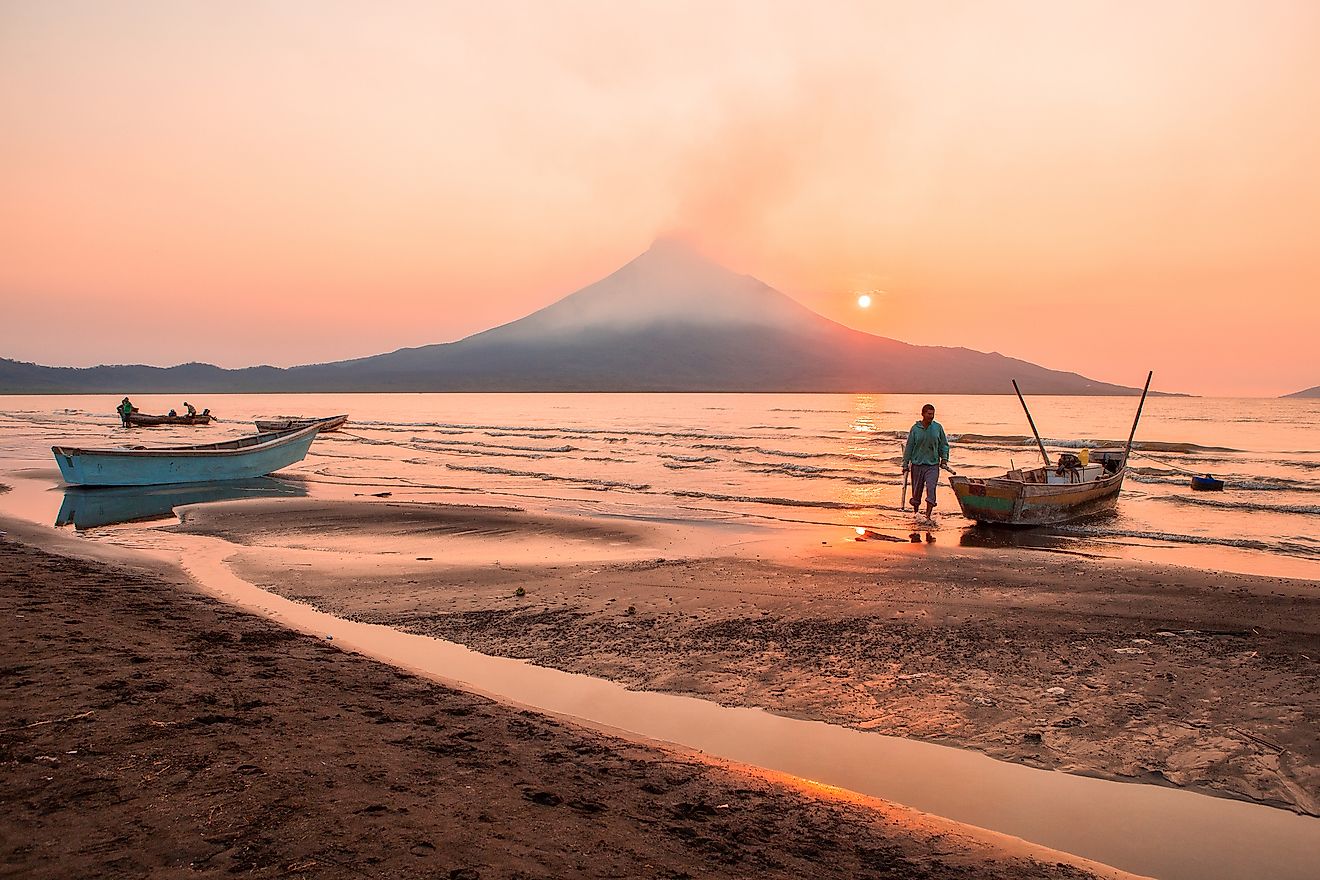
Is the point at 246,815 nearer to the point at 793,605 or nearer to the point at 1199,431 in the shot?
the point at 793,605

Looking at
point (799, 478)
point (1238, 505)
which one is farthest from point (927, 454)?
point (1238, 505)

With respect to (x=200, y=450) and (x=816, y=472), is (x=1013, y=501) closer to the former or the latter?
(x=816, y=472)

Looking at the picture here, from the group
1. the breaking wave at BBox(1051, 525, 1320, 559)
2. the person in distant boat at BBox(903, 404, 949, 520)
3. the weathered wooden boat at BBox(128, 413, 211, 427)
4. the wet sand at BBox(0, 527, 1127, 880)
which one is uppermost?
the person in distant boat at BBox(903, 404, 949, 520)

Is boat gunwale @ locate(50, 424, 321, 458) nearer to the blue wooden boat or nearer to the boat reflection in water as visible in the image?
the blue wooden boat

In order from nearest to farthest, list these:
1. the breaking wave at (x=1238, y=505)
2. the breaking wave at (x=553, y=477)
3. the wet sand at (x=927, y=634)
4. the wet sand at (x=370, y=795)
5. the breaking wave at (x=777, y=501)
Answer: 1. the wet sand at (x=370, y=795)
2. the wet sand at (x=927, y=634)
3. the breaking wave at (x=777, y=501)
4. the breaking wave at (x=1238, y=505)
5. the breaking wave at (x=553, y=477)

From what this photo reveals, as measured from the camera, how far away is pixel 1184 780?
214 inches

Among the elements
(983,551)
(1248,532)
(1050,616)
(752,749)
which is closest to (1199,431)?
(1248,532)

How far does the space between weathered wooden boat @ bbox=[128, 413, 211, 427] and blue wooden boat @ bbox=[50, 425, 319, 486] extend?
37865mm

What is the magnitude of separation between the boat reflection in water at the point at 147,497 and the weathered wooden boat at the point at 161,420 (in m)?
39.3

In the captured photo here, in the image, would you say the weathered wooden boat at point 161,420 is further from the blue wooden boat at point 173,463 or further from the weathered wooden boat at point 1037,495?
the weathered wooden boat at point 1037,495

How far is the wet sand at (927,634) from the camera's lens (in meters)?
6.14

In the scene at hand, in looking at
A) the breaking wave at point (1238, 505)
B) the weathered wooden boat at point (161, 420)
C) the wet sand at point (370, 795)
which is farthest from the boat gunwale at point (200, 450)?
the weathered wooden boat at point (161, 420)

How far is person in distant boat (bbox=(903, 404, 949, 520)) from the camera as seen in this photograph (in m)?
17.9

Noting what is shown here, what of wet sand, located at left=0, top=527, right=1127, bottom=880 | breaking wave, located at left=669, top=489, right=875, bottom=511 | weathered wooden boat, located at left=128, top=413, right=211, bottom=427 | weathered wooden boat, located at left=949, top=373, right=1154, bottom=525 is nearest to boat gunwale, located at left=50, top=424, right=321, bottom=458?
breaking wave, located at left=669, top=489, right=875, bottom=511
